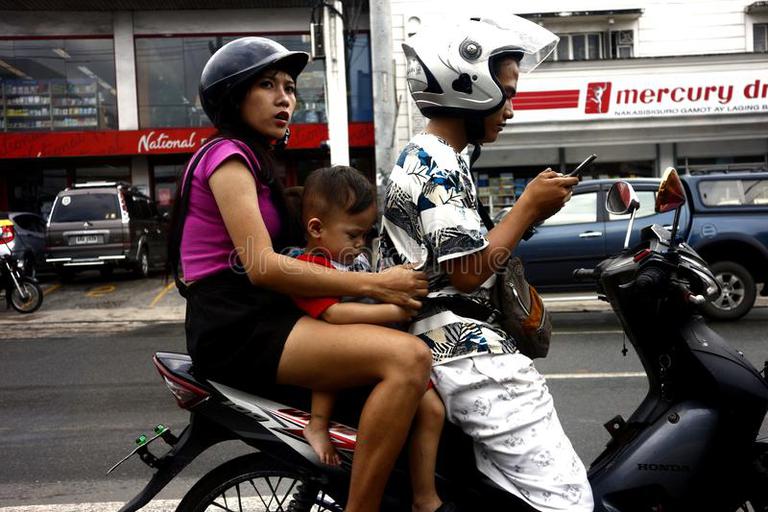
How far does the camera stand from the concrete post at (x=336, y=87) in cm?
1214

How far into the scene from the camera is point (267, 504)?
2.57m

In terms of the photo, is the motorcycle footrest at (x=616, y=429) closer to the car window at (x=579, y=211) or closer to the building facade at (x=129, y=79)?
the car window at (x=579, y=211)

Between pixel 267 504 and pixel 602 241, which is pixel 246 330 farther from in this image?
pixel 602 241

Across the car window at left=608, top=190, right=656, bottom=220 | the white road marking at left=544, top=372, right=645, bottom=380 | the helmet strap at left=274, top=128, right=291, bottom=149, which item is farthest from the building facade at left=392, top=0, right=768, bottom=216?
the helmet strap at left=274, top=128, right=291, bottom=149

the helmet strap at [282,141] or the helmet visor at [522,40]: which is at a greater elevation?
the helmet visor at [522,40]

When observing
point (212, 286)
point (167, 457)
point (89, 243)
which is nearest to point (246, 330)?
point (212, 286)

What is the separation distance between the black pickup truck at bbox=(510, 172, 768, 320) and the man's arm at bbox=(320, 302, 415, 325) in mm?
6703

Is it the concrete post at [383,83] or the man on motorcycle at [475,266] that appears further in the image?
the concrete post at [383,83]

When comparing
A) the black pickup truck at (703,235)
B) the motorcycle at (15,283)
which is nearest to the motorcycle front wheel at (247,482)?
the black pickup truck at (703,235)

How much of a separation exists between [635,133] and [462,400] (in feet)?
51.0

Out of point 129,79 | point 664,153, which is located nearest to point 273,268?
point 664,153

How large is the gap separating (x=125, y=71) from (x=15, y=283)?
8261 mm

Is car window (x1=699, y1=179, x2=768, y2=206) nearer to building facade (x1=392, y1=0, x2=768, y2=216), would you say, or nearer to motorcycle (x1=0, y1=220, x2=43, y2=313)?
building facade (x1=392, y1=0, x2=768, y2=216)

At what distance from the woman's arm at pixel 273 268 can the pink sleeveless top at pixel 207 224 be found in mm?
51
